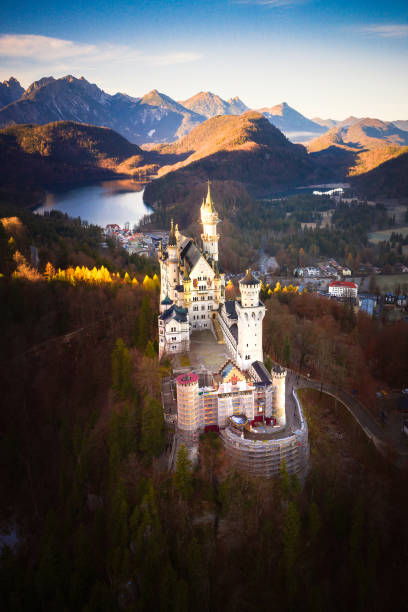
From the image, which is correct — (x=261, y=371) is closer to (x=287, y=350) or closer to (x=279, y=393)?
(x=279, y=393)

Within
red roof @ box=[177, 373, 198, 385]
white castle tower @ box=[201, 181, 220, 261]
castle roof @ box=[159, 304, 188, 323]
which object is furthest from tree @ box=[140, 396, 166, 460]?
white castle tower @ box=[201, 181, 220, 261]

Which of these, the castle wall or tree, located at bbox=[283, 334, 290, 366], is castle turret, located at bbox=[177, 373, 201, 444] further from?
tree, located at bbox=[283, 334, 290, 366]

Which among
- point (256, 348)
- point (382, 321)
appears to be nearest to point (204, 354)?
point (256, 348)

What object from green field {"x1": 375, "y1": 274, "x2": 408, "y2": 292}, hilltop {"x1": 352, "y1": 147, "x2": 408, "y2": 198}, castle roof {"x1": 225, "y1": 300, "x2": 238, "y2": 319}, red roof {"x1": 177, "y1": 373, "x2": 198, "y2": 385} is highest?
hilltop {"x1": 352, "y1": 147, "x2": 408, "y2": 198}

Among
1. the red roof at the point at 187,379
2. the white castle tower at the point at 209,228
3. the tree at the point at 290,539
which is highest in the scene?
the white castle tower at the point at 209,228

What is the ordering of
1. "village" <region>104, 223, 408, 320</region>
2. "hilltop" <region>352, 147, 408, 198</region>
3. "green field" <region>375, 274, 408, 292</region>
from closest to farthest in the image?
"village" <region>104, 223, 408, 320</region>
"green field" <region>375, 274, 408, 292</region>
"hilltop" <region>352, 147, 408, 198</region>

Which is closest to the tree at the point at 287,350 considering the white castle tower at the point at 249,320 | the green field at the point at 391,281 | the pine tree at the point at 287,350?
the pine tree at the point at 287,350

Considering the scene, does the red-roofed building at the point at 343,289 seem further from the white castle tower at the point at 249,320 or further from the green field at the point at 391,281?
the white castle tower at the point at 249,320
